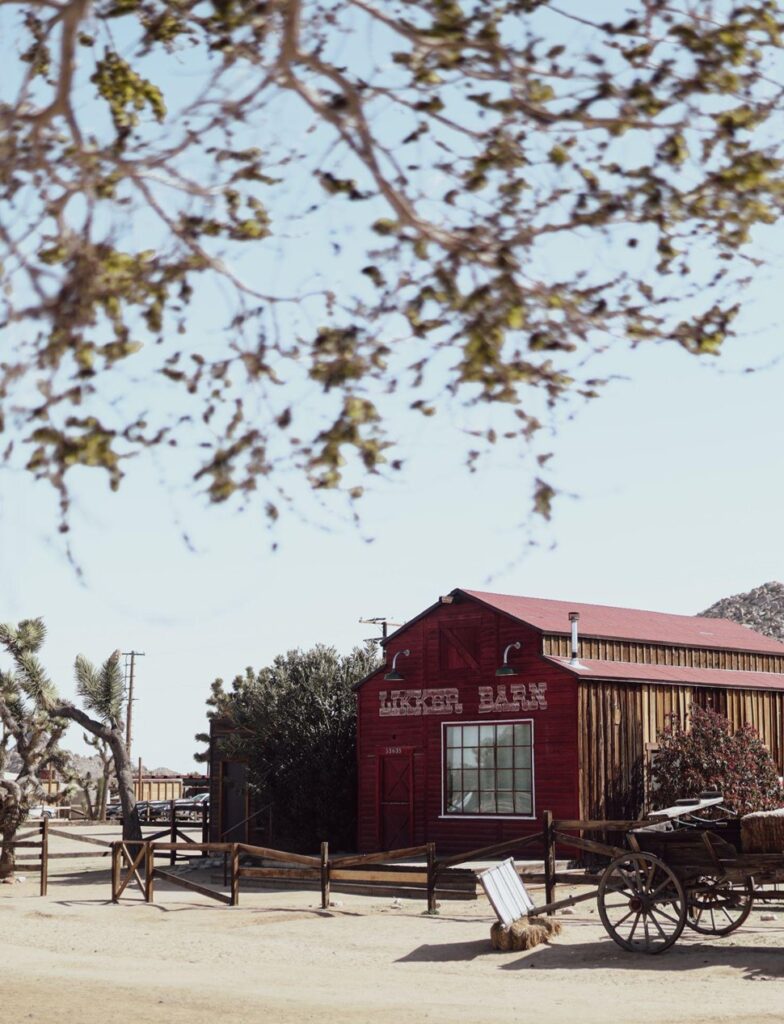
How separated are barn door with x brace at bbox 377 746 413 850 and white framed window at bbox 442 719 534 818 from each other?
3.77ft

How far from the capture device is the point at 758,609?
9875cm

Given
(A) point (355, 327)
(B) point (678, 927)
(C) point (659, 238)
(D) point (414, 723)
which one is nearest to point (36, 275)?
(A) point (355, 327)

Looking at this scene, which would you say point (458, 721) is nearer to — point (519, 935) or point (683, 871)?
point (519, 935)

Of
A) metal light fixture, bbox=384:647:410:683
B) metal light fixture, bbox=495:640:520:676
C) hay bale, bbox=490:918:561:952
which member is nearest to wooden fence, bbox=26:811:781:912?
hay bale, bbox=490:918:561:952

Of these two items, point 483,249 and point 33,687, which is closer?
point 483,249

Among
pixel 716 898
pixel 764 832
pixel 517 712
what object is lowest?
pixel 716 898

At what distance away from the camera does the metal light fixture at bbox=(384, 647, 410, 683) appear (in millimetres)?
29125

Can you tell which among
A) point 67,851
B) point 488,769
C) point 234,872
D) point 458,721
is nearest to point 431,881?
point 234,872

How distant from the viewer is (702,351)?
7324 millimetres

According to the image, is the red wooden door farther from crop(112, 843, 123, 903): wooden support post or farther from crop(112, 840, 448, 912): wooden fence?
crop(112, 843, 123, 903): wooden support post

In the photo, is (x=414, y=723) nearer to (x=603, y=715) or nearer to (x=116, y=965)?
(x=603, y=715)

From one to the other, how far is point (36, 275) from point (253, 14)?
Answer: 1.76 m

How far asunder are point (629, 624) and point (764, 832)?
16.8 metres

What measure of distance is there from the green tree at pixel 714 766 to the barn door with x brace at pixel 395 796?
541 centimetres
